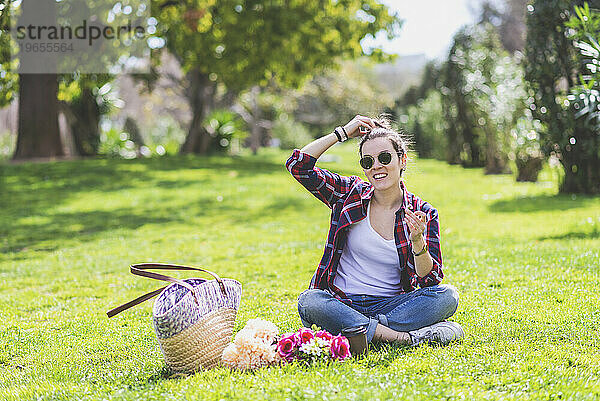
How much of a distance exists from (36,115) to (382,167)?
47.2 ft

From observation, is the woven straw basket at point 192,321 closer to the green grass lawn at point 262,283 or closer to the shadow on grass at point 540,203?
the green grass lawn at point 262,283

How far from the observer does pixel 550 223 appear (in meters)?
8.91

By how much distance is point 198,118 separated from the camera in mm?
20938

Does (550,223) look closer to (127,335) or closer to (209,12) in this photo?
(127,335)

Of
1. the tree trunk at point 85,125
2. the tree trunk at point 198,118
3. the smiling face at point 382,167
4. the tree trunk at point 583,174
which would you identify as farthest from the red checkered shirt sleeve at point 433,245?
the tree trunk at point 198,118

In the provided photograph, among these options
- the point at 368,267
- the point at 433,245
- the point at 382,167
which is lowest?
the point at 368,267

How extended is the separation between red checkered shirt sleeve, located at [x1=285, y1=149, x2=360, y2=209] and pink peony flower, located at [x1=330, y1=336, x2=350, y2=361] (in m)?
0.84

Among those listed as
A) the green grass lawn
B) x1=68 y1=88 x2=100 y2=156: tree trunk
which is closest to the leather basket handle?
the green grass lawn

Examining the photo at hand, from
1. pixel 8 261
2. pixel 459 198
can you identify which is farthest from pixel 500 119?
pixel 8 261

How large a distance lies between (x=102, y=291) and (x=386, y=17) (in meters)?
14.5

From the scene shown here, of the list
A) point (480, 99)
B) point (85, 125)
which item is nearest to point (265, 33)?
point (480, 99)

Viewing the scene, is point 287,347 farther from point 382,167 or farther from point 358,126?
point 358,126

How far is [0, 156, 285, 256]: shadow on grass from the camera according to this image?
32.2ft

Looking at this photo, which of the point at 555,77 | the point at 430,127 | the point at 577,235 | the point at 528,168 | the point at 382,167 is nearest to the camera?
the point at 382,167
